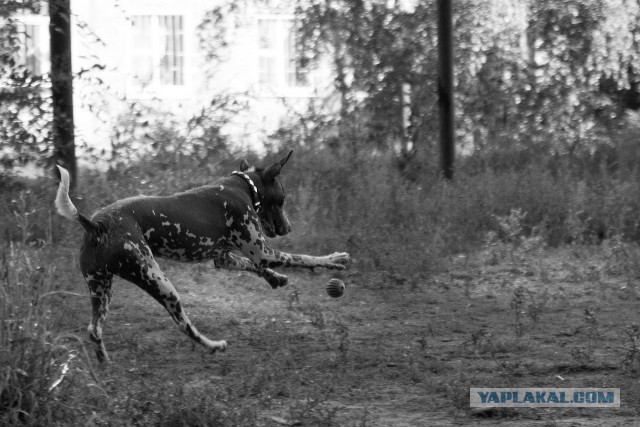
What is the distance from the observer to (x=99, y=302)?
283 inches

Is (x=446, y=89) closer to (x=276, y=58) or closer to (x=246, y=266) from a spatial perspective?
(x=246, y=266)

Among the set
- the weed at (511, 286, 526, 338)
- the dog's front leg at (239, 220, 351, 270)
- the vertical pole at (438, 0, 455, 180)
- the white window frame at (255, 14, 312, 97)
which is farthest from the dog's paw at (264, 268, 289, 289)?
the white window frame at (255, 14, 312, 97)

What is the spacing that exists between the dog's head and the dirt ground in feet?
2.44

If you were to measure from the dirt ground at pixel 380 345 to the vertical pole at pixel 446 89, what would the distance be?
210 centimetres

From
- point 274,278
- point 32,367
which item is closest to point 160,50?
point 274,278

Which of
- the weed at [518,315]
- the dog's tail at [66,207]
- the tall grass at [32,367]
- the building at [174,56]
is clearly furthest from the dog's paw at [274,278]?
the building at [174,56]

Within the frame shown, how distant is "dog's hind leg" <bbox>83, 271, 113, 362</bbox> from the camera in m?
7.07

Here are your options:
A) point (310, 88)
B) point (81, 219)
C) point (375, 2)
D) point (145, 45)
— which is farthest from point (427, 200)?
point (145, 45)

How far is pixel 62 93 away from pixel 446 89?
4280 millimetres

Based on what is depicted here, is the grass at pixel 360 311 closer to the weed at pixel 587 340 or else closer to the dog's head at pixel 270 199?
the weed at pixel 587 340

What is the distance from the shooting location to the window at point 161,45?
20.9m

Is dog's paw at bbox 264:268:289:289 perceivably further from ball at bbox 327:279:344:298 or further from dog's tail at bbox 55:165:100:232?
dog's tail at bbox 55:165:100:232

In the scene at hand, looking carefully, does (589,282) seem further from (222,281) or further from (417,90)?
(417,90)

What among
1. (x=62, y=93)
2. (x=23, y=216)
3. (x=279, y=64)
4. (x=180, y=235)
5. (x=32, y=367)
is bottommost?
(x=32, y=367)
